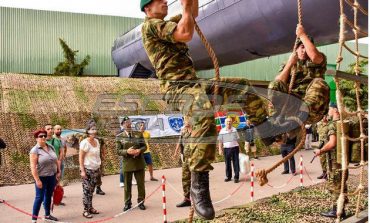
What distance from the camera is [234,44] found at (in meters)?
9.09

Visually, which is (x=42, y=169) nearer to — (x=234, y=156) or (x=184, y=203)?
(x=184, y=203)

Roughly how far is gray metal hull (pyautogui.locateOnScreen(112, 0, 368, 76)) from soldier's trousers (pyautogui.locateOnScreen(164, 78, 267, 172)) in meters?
4.41

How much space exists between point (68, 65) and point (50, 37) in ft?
7.74

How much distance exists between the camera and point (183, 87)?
116 inches

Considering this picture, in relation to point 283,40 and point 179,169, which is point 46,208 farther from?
point 179,169

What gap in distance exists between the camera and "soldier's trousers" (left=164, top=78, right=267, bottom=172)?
Result: 2795mm

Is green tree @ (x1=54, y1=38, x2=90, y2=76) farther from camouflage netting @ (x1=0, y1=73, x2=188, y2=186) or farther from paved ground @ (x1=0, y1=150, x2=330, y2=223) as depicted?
paved ground @ (x1=0, y1=150, x2=330, y2=223)

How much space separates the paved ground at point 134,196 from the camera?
287 inches

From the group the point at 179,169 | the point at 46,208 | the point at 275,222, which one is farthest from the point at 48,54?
the point at 275,222

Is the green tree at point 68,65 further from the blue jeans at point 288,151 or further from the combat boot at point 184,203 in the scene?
the combat boot at point 184,203

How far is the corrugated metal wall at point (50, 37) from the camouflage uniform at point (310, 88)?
22365 mm

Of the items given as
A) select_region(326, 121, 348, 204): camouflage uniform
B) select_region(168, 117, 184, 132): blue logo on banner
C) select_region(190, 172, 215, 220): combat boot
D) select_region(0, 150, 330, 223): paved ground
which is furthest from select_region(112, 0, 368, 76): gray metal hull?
select_region(190, 172, 215, 220): combat boot

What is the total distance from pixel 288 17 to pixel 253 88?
15.9 feet

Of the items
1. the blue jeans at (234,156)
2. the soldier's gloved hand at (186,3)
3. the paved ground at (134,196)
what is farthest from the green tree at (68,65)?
the soldier's gloved hand at (186,3)
